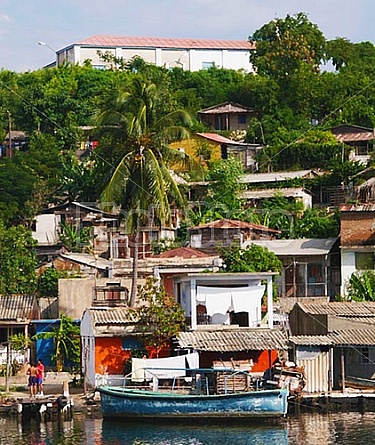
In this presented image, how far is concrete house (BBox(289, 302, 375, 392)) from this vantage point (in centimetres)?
2950

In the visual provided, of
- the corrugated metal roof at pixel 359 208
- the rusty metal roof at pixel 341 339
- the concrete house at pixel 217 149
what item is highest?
the concrete house at pixel 217 149

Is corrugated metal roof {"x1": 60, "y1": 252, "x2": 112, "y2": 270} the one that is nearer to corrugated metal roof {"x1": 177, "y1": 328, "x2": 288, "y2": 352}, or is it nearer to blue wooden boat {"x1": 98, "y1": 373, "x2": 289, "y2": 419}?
corrugated metal roof {"x1": 177, "y1": 328, "x2": 288, "y2": 352}

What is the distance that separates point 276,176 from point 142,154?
20.1 meters

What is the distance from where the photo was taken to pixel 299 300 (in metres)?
40.2

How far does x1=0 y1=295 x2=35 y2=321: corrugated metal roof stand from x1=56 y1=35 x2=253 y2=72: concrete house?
164 ft

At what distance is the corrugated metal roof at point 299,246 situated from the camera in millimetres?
42719

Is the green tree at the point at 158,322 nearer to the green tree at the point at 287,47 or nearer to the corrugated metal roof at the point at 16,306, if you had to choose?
the corrugated metal roof at the point at 16,306

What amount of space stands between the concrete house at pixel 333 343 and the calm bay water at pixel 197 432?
6.11 ft

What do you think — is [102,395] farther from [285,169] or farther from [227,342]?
[285,169]

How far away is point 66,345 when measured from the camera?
113 feet

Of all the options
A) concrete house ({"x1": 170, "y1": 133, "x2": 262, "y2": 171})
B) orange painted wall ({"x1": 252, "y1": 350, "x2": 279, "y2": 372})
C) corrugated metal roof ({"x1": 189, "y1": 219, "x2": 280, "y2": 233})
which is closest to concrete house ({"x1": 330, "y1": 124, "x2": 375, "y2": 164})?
concrete house ({"x1": 170, "y1": 133, "x2": 262, "y2": 171})

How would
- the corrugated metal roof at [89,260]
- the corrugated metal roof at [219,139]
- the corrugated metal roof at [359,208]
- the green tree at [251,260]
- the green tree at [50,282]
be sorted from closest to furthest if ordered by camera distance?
the green tree at [251,260] → the green tree at [50,282] → the corrugated metal roof at [359,208] → the corrugated metal roof at [89,260] → the corrugated metal roof at [219,139]

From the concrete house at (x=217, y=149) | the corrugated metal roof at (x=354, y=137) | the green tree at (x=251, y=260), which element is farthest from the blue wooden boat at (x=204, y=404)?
the corrugated metal roof at (x=354, y=137)

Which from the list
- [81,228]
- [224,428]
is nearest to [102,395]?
[224,428]
